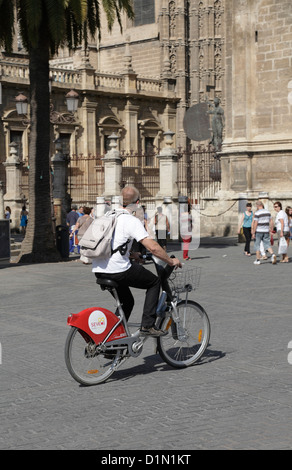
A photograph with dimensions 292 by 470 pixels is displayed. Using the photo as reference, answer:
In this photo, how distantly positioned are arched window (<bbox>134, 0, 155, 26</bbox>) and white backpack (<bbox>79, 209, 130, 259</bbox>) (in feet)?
164

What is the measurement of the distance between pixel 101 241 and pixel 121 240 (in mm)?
187

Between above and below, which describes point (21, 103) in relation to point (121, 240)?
above

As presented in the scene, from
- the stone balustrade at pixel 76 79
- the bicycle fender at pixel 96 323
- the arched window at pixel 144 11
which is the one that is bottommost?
the bicycle fender at pixel 96 323

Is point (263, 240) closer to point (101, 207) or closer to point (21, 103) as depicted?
point (101, 207)

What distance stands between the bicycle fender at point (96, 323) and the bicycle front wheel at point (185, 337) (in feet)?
1.71

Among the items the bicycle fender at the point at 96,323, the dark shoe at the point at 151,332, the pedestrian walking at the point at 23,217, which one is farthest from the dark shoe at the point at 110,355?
the pedestrian walking at the point at 23,217

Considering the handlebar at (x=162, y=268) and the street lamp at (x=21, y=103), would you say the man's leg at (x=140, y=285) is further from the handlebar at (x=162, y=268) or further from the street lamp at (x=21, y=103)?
the street lamp at (x=21, y=103)

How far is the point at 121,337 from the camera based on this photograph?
7105 mm

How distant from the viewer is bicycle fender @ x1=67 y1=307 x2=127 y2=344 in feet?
22.2

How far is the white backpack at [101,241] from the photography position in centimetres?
697

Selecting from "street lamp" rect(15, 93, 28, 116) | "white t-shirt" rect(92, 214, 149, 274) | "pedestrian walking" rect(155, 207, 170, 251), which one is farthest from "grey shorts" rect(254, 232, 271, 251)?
"white t-shirt" rect(92, 214, 149, 274)

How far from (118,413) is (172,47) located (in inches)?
1955

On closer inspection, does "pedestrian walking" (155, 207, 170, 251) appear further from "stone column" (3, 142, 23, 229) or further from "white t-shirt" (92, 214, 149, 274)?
"stone column" (3, 142, 23, 229)

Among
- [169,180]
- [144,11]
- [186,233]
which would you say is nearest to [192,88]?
[144,11]
